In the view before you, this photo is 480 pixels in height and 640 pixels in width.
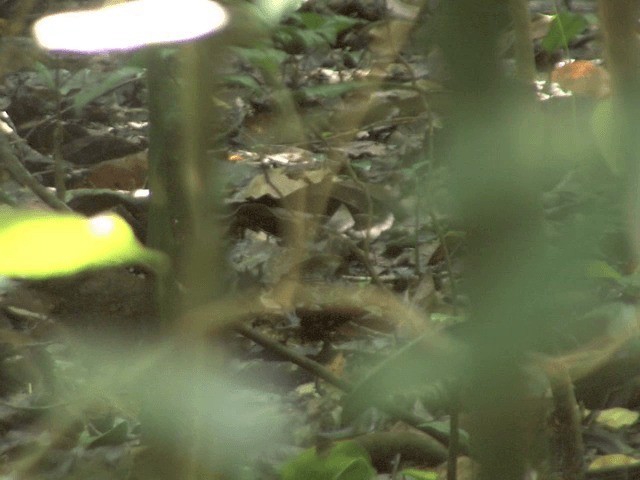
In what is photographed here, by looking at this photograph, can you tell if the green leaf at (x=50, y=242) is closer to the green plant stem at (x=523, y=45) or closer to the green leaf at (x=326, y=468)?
the green leaf at (x=326, y=468)

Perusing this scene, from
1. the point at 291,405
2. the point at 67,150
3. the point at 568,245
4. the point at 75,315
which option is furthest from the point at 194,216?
the point at 67,150

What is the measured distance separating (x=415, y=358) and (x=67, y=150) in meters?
2.69

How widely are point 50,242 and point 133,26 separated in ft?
0.36

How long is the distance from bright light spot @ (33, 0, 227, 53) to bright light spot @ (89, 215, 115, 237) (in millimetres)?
75

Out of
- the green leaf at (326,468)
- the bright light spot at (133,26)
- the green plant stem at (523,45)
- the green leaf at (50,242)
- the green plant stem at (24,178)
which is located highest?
the bright light spot at (133,26)

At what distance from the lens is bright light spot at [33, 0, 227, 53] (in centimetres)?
47

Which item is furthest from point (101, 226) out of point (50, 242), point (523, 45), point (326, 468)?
point (523, 45)

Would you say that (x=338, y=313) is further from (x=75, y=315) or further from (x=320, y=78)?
(x=320, y=78)

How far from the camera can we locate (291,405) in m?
1.77

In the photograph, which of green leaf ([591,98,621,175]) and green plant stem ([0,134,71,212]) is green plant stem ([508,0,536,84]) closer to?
green leaf ([591,98,621,175])

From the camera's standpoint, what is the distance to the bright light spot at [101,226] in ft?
1.43

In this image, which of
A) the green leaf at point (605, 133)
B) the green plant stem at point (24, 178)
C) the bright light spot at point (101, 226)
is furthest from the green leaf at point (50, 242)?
the green plant stem at point (24, 178)

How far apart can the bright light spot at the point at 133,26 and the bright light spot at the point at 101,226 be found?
8 centimetres

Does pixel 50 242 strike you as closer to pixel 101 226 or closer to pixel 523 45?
pixel 101 226
